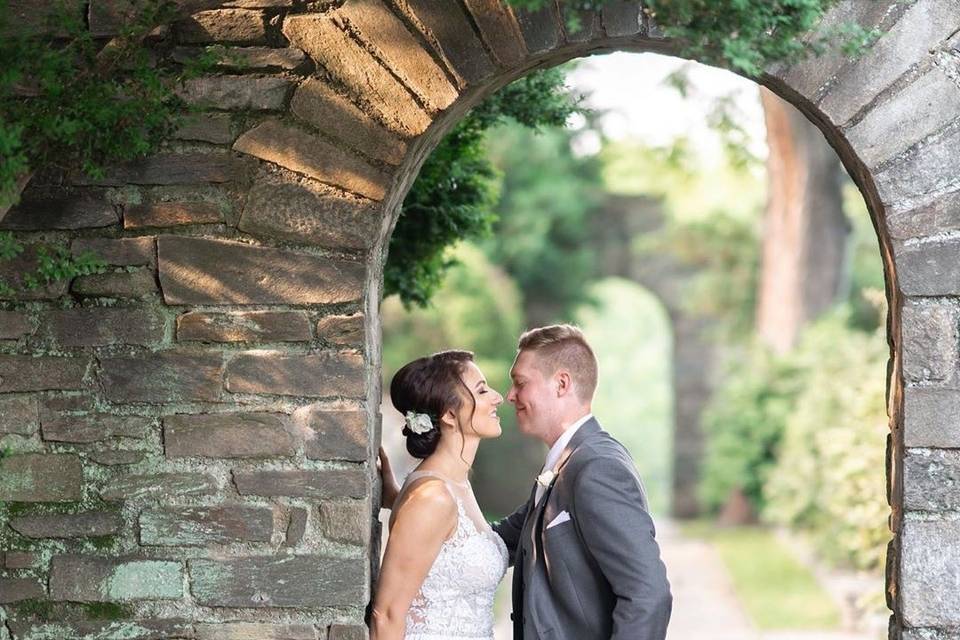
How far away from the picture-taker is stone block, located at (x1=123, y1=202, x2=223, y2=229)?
3.28 m

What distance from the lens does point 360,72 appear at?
10.6 feet

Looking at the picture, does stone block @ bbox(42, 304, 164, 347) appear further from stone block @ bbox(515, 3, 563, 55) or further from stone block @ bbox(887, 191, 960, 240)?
stone block @ bbox(887, 191, 960, 240)

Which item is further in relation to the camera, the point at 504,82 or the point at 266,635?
the point at 504,82

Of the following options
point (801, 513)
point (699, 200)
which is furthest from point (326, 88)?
point (699, 200)

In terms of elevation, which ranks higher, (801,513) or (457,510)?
(457,510)

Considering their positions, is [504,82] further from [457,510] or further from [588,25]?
[457,510]

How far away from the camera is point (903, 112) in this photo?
3104mm

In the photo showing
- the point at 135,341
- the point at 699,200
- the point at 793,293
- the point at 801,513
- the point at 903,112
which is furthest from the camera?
the point at 699,200

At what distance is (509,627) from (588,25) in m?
6.16

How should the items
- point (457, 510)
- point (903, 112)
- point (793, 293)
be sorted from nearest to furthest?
1. point (903, 112)
2. point (457, 510)
3. point (793, 293)

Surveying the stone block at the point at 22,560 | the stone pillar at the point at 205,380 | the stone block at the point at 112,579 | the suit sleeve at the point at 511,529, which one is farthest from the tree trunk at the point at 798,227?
the stone block at the point at 22,560

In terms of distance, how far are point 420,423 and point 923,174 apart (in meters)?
1.57

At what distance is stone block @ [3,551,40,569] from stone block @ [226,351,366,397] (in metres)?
0.70

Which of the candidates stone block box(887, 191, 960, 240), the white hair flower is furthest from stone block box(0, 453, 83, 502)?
stone block box(887, 191, 960, 240)
